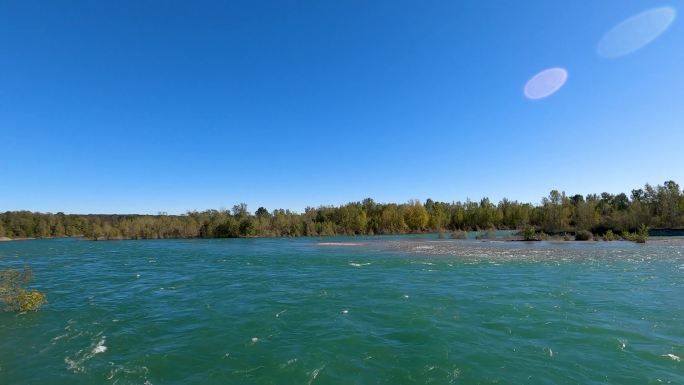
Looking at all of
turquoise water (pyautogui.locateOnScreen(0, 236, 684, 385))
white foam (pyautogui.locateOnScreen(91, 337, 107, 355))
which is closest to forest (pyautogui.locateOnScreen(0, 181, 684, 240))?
turquoise water (pyautogui.locateOnScreen(0, 236, 684, 385))

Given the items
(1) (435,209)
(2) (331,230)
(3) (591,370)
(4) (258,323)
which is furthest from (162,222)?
(3) (591,370)

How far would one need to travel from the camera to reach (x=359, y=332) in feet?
36.3

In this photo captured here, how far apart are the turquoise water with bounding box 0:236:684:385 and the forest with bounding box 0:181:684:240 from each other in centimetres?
6211

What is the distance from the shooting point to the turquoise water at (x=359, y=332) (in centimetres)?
822

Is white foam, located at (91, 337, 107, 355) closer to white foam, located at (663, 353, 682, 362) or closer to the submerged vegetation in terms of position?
the submerged vegetation

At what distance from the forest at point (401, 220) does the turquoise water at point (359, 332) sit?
62.1 metres

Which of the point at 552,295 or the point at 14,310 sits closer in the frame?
the point at 14,310

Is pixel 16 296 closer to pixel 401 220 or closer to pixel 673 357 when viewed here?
pixel 673 357

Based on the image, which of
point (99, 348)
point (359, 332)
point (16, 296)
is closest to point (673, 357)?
point (359, 332)

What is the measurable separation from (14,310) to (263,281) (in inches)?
418

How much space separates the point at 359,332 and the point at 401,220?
344ft

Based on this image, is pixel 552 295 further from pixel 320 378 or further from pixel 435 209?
pixel 435 209

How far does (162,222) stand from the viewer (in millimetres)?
104938

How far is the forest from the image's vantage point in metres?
84.1
